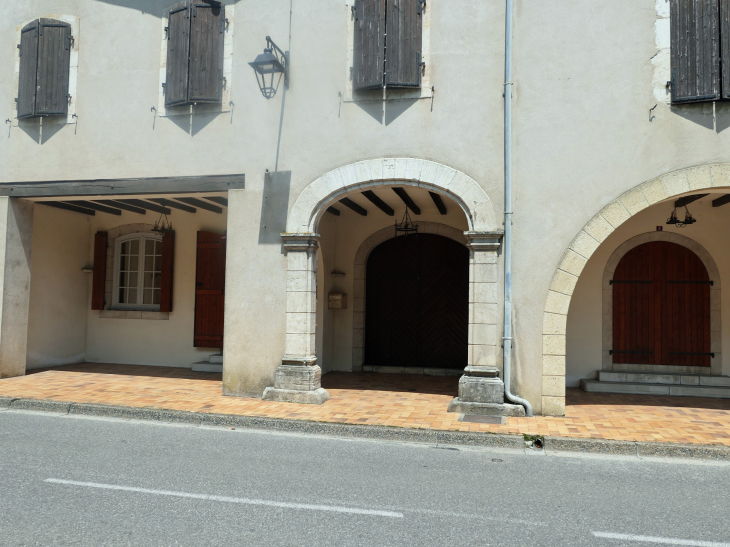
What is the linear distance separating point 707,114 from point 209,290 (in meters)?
8.77

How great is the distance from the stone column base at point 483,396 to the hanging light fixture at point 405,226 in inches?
138

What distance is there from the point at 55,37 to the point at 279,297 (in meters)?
5.94

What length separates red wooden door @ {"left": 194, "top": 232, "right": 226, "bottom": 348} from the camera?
35.8 ft

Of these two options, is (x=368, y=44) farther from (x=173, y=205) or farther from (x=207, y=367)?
(x=207, y=367)

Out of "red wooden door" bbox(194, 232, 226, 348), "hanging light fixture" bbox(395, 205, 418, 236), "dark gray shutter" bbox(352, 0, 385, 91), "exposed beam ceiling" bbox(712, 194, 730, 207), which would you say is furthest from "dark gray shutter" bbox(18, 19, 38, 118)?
"exposed beam ceiling" bbox(712, 194, 730, 207)

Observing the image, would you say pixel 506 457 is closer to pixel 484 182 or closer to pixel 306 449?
pixel 306 449

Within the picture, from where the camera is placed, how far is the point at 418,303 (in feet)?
36.2

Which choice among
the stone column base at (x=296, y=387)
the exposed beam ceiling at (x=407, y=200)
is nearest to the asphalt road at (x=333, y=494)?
the stone column base at (x=296, y=387)

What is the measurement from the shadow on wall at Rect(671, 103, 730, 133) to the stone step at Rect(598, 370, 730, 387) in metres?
4.11

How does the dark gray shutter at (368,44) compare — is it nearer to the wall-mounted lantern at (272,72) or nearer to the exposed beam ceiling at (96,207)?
the wall-mounted lantern at (272,72)

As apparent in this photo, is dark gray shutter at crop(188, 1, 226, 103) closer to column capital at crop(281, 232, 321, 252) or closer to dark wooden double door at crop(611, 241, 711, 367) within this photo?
column capital at crop(281, 232, 321, 252)

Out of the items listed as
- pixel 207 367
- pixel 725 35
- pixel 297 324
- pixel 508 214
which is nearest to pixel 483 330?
pixel 508 214

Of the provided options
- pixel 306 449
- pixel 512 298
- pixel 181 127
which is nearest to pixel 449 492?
pixel 306 449

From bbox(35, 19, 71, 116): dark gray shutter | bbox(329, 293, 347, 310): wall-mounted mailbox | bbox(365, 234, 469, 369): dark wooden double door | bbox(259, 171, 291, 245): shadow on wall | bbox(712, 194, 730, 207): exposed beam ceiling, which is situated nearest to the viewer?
bbox(259, 171, 291, 245): shadow on wall
